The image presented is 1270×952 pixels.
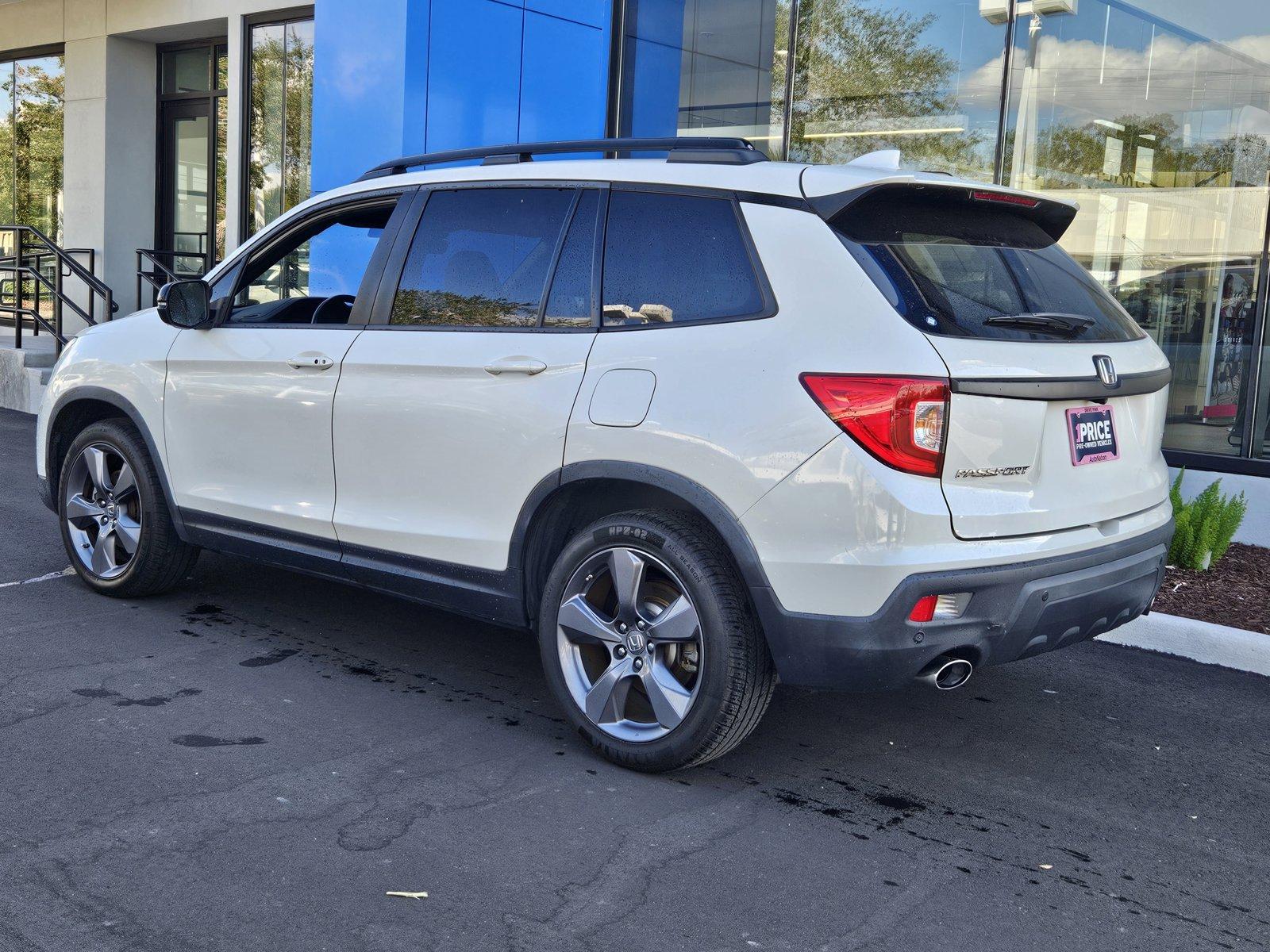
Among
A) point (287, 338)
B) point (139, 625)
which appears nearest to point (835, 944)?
point (287, 338)

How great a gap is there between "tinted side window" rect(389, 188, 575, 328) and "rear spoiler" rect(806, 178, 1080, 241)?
993 millimetres

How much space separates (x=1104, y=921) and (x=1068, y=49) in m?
8.18

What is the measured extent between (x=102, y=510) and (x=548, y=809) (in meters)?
3.05

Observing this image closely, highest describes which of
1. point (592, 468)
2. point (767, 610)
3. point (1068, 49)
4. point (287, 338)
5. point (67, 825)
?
point (1068, 49)

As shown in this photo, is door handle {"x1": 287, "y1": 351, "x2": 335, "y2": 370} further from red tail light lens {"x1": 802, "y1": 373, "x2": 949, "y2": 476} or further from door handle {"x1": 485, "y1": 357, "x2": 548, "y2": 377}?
red tail light lens {"x1": 802, "y1": 373, "x2": 949, "y2": 476}

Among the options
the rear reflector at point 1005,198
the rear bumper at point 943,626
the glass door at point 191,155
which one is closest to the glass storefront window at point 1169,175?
the rear reflector at point 1005,198

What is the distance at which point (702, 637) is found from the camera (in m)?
3.76

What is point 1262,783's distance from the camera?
4.26 meters

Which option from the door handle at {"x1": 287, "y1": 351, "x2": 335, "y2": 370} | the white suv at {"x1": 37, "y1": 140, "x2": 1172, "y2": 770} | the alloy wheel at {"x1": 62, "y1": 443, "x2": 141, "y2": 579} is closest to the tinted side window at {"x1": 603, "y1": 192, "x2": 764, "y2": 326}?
the white suv at {"x1": 37, "y1": 140, "x2": 1172, "y2": 770}

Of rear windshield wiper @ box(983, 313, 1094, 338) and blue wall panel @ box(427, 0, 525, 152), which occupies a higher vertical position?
blue wall panel @ box(427, 0, 525, 152)

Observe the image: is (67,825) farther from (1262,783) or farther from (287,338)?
(1262,783)

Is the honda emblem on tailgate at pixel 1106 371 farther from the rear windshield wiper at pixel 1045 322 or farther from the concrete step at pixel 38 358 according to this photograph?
the concrete step at pixel 38 358

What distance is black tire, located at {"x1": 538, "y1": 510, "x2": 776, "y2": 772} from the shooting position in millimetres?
3727

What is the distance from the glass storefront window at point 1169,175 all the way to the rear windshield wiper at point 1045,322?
18.3 feet
